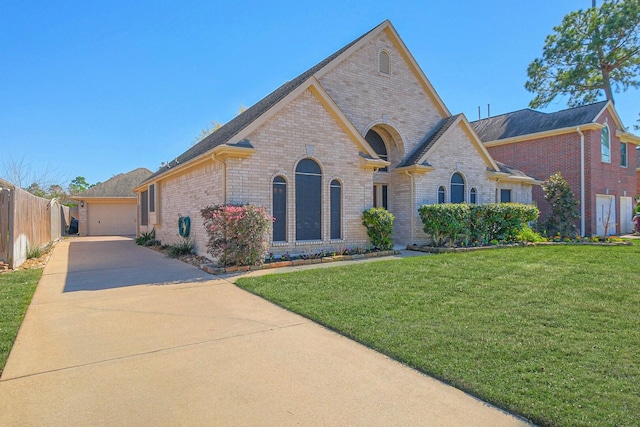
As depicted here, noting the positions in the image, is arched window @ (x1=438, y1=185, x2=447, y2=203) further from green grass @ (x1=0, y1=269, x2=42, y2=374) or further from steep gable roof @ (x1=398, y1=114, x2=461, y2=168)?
green grass @ (x1=0, y1=269, x2=42, y2=374)

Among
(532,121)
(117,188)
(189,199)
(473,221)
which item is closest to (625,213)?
(532,121)

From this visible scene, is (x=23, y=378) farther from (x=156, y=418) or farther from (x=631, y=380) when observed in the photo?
(x=631, y=380)

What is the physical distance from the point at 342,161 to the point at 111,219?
940 inches

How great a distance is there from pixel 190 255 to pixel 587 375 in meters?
11.6

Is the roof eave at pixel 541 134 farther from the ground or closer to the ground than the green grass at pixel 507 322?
farther from the ground

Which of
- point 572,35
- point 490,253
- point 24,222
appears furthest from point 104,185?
point 572,35

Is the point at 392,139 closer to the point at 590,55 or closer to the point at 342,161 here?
the point at 342,161

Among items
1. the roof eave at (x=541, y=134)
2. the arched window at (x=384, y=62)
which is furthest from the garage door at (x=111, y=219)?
the roof eave at (x=541, y=134)

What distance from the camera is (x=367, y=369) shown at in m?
3.79

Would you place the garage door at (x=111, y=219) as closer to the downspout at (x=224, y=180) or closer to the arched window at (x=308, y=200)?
the downspout at (x=224, y=180)

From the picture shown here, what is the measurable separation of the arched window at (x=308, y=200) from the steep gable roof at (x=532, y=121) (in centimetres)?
1615

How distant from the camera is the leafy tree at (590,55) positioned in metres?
25.4

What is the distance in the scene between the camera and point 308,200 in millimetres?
11781

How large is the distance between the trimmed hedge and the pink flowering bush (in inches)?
260
